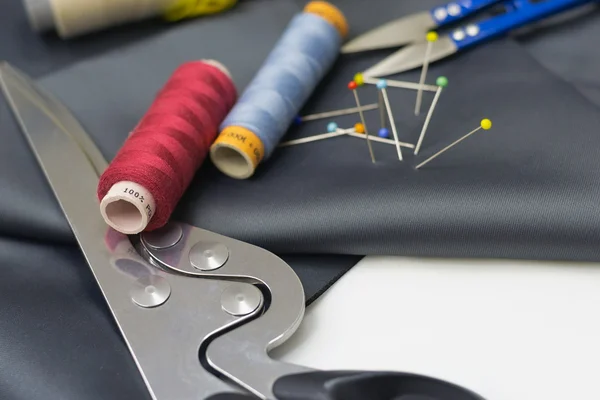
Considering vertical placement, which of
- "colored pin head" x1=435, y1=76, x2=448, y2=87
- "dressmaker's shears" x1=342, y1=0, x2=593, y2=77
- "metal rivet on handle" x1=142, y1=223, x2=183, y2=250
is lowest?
"metal rivet on handle" x1=142, y1=223, x2=183, y2=250

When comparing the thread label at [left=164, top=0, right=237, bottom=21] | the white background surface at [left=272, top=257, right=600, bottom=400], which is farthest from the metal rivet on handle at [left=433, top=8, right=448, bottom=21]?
the white background surface at [left=272, top=257, right=600, bottom=400]

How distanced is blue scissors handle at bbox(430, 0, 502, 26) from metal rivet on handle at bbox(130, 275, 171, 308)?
652mm

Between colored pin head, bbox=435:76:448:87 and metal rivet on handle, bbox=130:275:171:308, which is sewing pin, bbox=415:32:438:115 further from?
metal rivet on handle, bbox=130:275:171:308

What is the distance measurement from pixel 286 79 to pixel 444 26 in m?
0.34

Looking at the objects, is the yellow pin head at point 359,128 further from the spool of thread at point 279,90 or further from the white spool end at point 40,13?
the white spool end at point 40,13

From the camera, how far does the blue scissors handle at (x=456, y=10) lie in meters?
1.07

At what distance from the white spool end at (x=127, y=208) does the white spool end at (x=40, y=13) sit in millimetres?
502

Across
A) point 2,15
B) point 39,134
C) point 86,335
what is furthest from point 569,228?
point 2,15

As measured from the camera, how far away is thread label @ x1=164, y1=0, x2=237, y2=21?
3.67 feet

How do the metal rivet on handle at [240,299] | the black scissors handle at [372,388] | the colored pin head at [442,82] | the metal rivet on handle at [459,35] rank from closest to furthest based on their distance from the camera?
the black scissors handle at [372,388] → the metal rivet on handle at [240,299] → the colored pin head at [442,82] → the metal rivet on handle at [459,35]

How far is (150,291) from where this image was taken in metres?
0.69

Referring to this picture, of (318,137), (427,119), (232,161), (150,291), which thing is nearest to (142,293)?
(150,291)

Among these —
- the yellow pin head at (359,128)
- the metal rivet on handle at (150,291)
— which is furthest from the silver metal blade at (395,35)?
the metal rivet on handle at (150,291)

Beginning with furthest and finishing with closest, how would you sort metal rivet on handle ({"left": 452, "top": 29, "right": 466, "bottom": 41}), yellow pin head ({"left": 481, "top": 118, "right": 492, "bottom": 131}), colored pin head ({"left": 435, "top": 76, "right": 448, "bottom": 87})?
1. metal rivet on handle ({"left": 452, "top": 29, "right": 466, "bottom": 41})
2. colored pin head ({"left": 435, "top": 76, "right": 448, "bottom": 87})
3. yellow pin head ({"left": 481, "top": 118, "right": 492, "bottom": 131})
